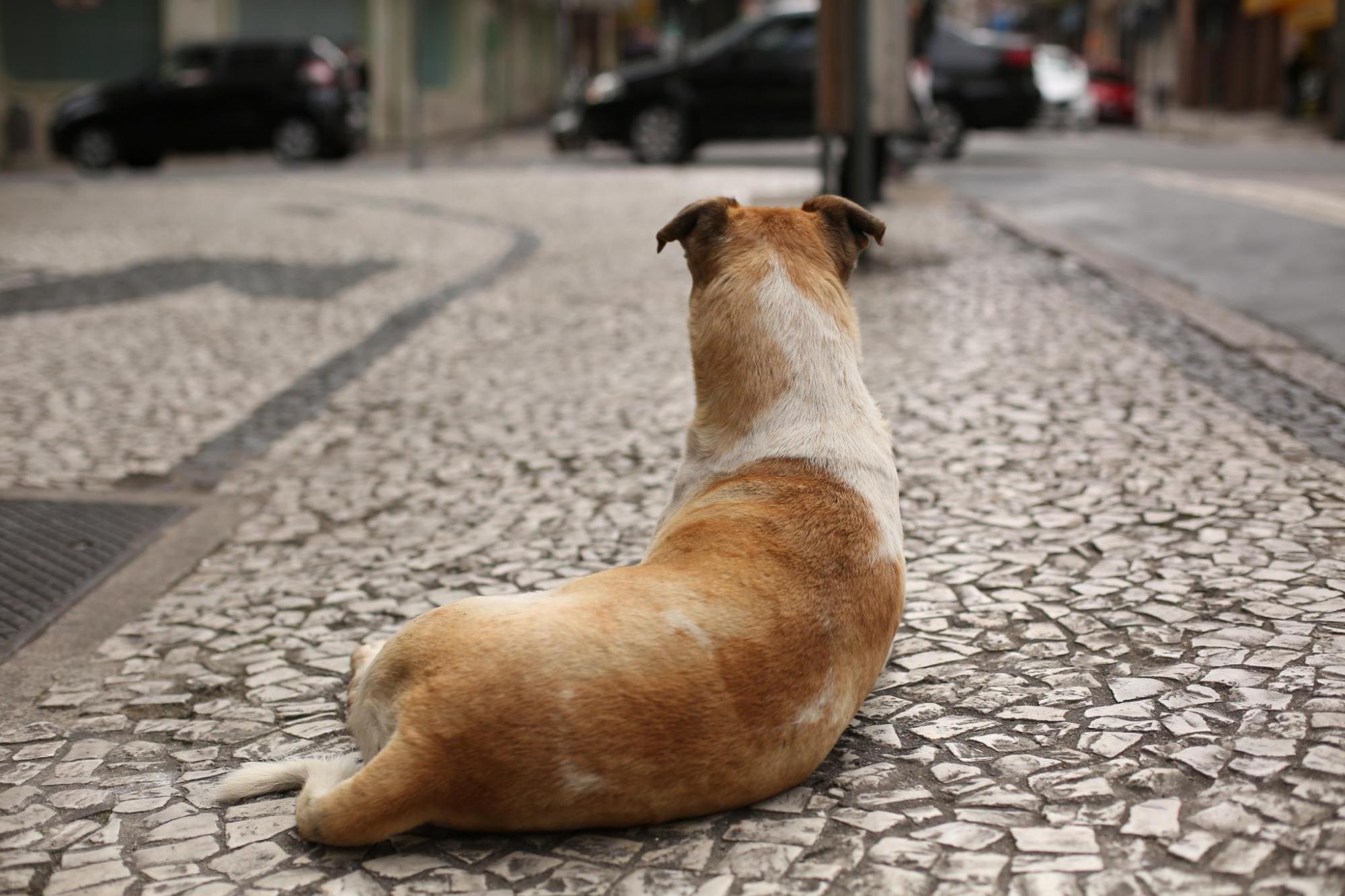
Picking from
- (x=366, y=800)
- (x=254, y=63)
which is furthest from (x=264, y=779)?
(x=254, y=63)

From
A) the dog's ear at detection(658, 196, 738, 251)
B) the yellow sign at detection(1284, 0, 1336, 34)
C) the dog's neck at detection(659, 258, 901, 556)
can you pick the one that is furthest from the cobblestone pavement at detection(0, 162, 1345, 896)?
the yellow sign at detection(1284, 0, 1336, 34)

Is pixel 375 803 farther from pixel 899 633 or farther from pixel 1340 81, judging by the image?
pixel 1340 81

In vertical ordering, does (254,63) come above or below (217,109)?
above

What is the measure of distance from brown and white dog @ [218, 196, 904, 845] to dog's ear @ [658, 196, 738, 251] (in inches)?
0.4

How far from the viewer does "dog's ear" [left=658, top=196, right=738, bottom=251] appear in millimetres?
3410

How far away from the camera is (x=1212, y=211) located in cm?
1326

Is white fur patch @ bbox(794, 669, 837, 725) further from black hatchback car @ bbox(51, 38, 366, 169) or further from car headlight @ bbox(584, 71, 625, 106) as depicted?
black hatchback car @ bbox(51, 38, 366, 169)

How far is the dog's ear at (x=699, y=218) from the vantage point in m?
3.41

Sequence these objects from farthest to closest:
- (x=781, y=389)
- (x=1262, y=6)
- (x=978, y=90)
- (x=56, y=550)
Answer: (x=1262, y=6) → (x=978, y=90) → (x=56, y=550) → (x=781, y=389)

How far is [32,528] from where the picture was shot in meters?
4.93

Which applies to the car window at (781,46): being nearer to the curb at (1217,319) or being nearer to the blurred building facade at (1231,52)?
the curb at (1217,319)

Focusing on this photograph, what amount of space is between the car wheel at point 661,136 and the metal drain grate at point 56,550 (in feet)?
54.0

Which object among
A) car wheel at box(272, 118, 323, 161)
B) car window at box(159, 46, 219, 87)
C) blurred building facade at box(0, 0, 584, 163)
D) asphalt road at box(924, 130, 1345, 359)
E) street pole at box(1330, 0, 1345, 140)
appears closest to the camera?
asphalt road at box(924, 130, 1345, 359)

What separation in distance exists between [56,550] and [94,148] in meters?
21.9
